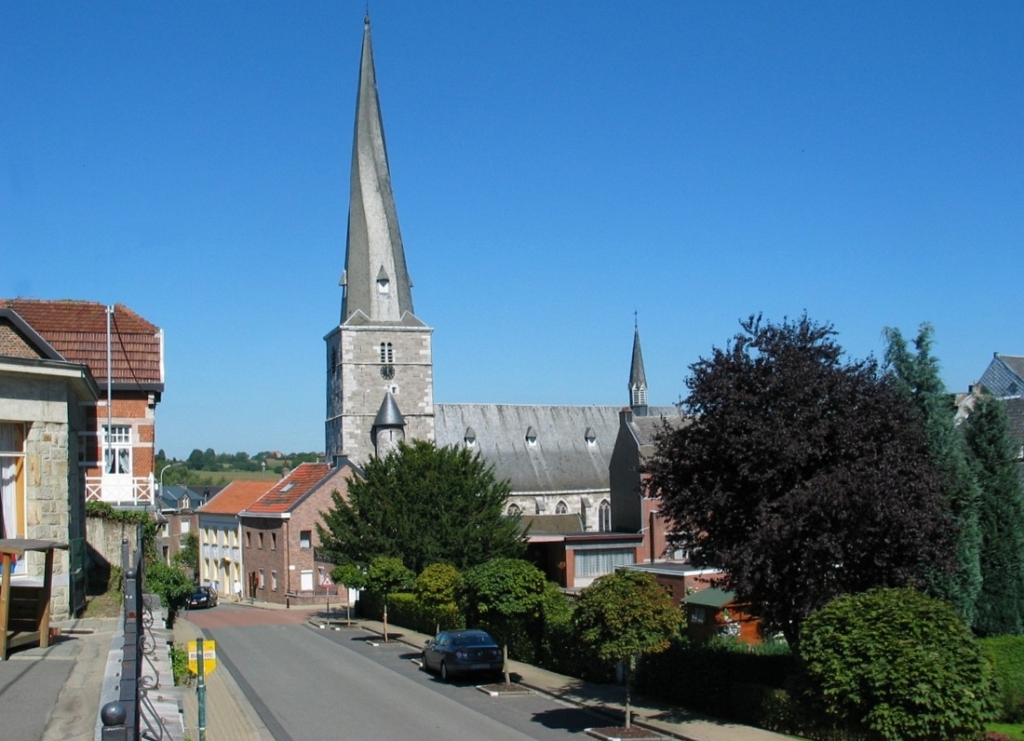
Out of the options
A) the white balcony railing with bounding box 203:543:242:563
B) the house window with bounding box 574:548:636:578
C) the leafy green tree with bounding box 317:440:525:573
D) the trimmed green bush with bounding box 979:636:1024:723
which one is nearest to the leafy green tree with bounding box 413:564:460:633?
the leafy green tree with bounding box 317:440:525:573

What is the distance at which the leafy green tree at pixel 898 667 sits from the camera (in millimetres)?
15797

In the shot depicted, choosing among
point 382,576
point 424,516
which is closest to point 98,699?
point 382,576

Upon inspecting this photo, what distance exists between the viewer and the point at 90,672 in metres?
11.4

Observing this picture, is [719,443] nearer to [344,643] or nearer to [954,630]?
[954,630]

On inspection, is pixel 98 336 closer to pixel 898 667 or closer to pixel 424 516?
pixel 898 667

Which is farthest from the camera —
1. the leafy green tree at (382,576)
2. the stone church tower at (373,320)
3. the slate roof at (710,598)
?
the stone church tower at (373,320)

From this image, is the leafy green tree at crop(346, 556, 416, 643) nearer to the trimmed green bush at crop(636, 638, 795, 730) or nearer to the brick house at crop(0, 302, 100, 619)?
the trimmed green bush at crop(636, 638, 795, 730)

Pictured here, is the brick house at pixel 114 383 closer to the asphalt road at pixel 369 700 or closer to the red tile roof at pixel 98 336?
the red tile roof at pixel 98 336

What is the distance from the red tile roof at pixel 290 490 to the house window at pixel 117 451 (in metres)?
33.5

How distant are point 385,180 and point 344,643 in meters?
38.6

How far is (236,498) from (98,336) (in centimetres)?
4766

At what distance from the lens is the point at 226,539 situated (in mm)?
66438

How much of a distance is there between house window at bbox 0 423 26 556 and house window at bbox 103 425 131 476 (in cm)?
918

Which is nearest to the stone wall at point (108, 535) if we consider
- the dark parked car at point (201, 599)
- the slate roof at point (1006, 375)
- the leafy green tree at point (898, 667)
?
the leafy green tree at point (898, 667)
